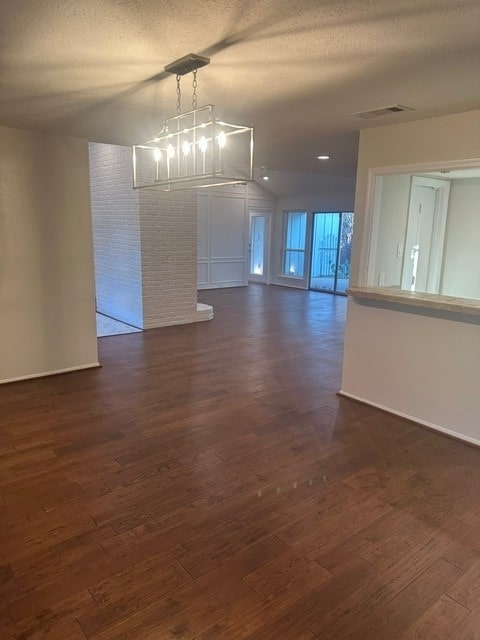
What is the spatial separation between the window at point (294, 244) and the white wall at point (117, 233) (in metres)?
5.24

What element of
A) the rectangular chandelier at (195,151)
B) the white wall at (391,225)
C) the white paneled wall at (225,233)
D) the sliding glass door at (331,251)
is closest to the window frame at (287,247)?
the sliding glass door at (331,251)

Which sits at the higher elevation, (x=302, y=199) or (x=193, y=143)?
(x=302, y=199)

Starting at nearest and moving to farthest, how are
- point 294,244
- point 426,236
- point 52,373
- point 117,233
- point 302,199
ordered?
1. point 52,373
2. point 426,236
3. point 117,233
4. point 302,199
5. point 294,244

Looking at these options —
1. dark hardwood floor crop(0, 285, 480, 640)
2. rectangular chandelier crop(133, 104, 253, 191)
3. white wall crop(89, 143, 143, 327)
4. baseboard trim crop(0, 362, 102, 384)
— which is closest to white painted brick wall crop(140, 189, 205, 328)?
white wall crop(89, 143, 143, 327)

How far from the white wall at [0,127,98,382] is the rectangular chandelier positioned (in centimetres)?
86

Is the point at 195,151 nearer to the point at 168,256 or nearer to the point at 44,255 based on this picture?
the point at 44,255

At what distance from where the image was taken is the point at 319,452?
308 cm

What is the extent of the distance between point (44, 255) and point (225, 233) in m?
6.68

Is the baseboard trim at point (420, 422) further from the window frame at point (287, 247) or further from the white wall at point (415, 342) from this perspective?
the window frame at point (287, 247)

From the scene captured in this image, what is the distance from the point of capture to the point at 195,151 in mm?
2572

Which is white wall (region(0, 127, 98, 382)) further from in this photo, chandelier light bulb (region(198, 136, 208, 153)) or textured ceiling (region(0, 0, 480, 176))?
chandelier light bulb (region(198, 136, 208, 153))

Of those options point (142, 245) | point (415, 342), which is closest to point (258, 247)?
point (142, 245)

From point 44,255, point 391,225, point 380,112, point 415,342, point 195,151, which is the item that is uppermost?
point 380,112

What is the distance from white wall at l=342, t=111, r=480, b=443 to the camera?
3.16m
